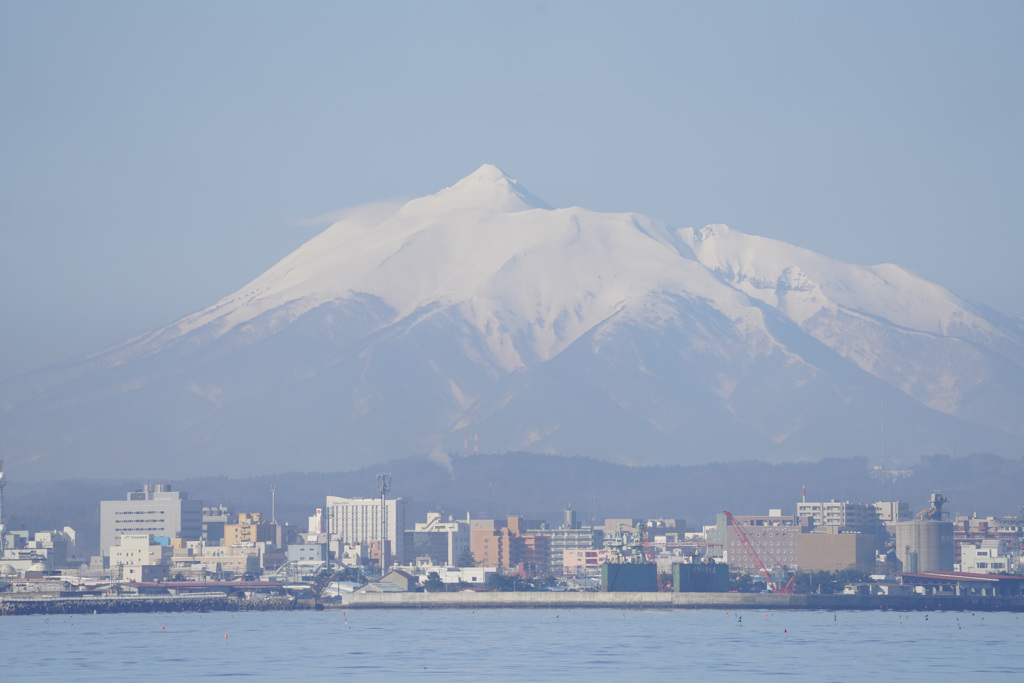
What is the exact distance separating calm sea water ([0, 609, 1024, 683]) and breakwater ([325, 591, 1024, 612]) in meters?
6.39

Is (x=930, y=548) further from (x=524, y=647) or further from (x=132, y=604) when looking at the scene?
(x=524, y=647)

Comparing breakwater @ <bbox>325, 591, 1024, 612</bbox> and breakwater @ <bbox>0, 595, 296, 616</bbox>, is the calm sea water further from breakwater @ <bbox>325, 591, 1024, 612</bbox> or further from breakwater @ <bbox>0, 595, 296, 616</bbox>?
breakwater @ <bbox>0, 595, 296, 616</bbox>

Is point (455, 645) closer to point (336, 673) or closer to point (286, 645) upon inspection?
point (286, 645)

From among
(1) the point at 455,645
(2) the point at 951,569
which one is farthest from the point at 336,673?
(2) the point at 951,569

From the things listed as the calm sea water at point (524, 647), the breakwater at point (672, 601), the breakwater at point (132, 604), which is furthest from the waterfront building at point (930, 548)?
the breakwater at point (132, 604)

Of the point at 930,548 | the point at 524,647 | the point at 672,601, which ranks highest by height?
the point at 930,548

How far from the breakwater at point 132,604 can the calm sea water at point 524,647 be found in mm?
7052

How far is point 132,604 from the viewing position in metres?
161

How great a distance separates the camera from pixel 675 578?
16950 centimetres

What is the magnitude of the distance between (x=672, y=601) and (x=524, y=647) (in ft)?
199

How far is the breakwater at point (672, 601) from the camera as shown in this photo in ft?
516

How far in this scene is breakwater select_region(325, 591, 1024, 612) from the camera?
516ft

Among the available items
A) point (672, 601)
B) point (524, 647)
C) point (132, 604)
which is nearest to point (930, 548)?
point (672, 601)

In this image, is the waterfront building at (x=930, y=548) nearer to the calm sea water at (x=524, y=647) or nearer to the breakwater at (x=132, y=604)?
the calm sea water at (x=524, y=647)
